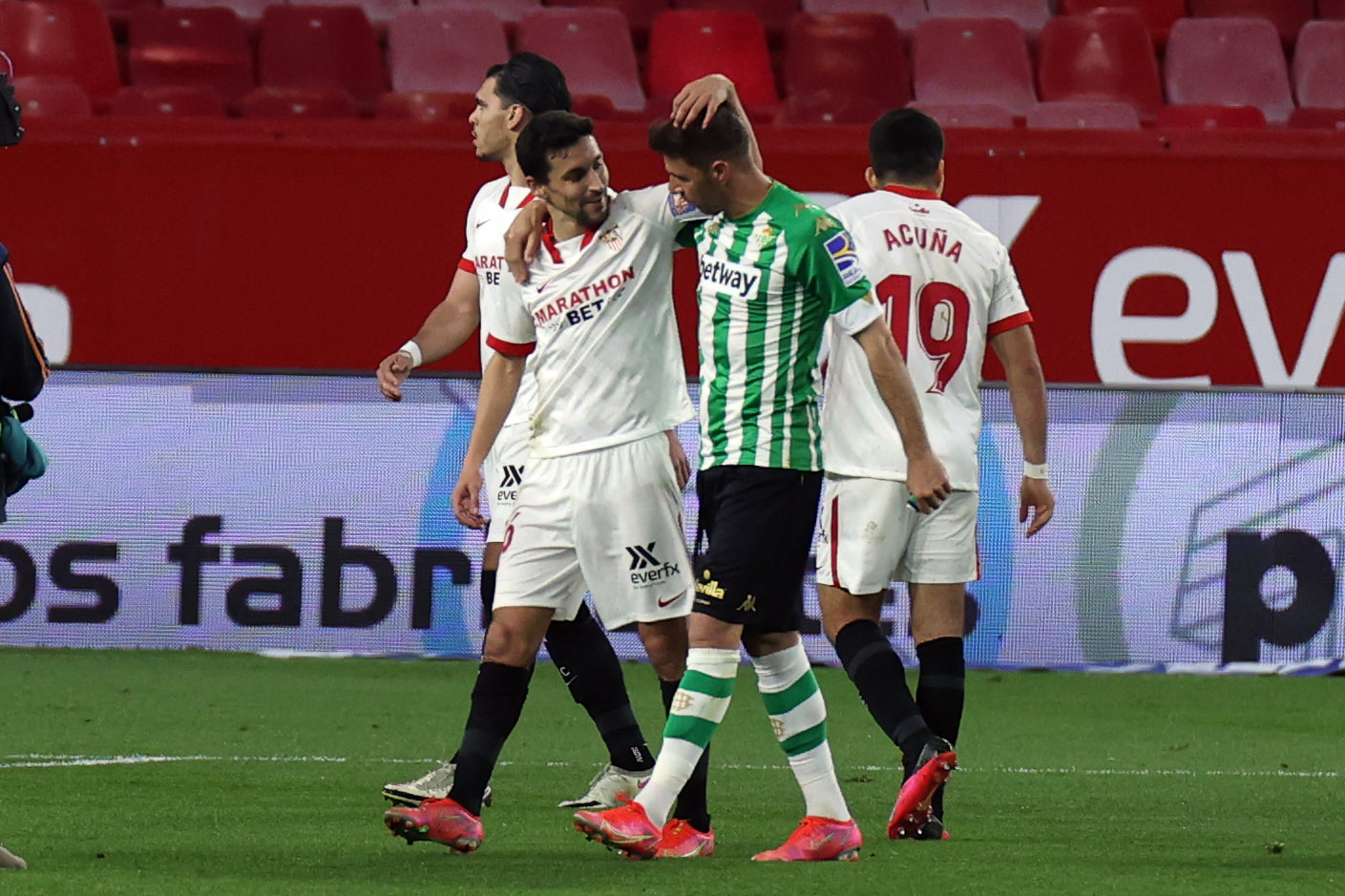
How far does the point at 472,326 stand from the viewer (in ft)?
20.1

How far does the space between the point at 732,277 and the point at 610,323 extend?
1.13 feet

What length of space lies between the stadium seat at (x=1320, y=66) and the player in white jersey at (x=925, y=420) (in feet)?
25.4

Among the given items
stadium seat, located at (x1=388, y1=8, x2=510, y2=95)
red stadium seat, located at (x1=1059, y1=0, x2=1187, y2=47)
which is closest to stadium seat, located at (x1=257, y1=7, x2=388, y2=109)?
stadium seat, located at (x1=388, y1=8, x2=510, y2=95)

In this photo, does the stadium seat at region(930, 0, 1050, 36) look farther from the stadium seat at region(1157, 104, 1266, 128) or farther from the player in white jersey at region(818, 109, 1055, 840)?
the player in white jersey at region(818, 109, 1055, 840)

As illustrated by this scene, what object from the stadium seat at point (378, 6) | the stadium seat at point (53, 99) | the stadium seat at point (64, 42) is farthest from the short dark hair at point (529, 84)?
the stadium seat at point (378, 6)

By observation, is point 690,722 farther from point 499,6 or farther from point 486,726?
point 499,6

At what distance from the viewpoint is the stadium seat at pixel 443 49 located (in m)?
12.3

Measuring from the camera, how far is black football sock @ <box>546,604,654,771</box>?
18.6ft

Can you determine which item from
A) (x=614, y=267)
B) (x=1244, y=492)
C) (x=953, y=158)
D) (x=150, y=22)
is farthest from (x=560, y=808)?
(x=150, y=22)

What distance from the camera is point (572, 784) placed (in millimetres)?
6371

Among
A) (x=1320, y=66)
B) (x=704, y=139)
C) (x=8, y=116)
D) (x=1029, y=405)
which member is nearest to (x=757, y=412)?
(x=704, y=139)

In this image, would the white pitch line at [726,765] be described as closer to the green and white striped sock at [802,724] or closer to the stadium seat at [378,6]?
the green and white striped sock at [802,724]

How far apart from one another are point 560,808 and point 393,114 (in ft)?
22.0

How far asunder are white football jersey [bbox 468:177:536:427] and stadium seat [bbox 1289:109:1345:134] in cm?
743
